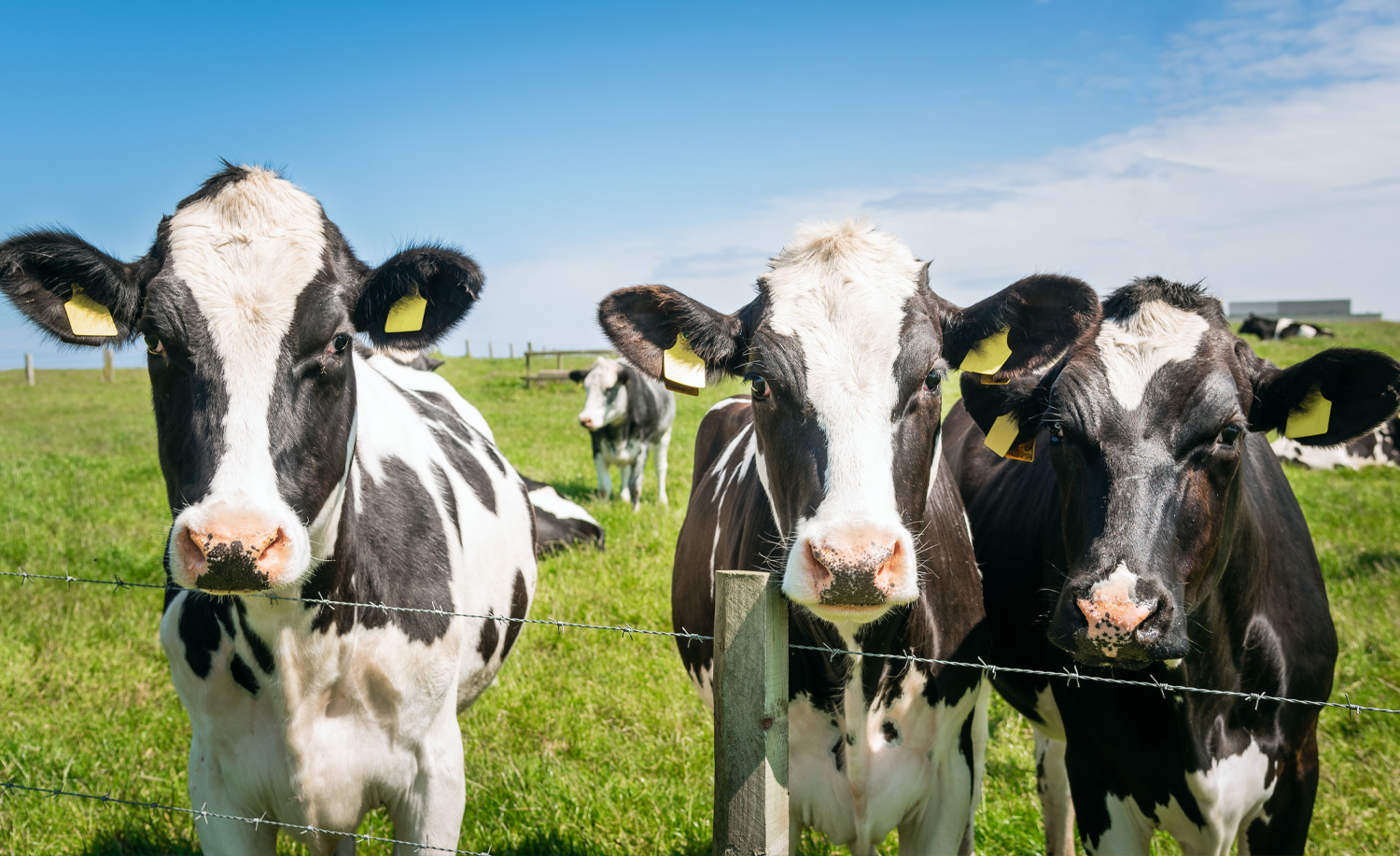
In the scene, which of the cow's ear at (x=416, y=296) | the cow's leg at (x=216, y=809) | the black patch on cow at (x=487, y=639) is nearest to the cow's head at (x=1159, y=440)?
the cow's ear at (x=416, y=296)

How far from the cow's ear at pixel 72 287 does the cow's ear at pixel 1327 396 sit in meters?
3.39

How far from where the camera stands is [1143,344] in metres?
2.84

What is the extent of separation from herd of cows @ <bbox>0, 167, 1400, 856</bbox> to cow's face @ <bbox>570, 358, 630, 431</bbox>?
9413 mm

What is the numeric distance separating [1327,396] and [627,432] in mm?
10419

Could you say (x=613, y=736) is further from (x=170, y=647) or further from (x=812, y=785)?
(x=170, y=647)

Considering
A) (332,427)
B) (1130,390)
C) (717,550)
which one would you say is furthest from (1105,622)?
(332,427)

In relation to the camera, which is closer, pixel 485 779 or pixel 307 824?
pixel 307 824

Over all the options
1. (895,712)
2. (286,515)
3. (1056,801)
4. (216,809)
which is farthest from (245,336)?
(1056,801)

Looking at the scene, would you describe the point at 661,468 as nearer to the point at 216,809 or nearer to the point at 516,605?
the point at 516,605

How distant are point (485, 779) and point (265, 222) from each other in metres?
2.85

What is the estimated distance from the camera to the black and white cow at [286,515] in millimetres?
2350

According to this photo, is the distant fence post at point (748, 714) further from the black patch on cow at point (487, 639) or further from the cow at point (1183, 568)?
the black patch on cow at point (487, 639)

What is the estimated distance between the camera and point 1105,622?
238 cm

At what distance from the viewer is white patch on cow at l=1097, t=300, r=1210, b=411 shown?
9.05ft
